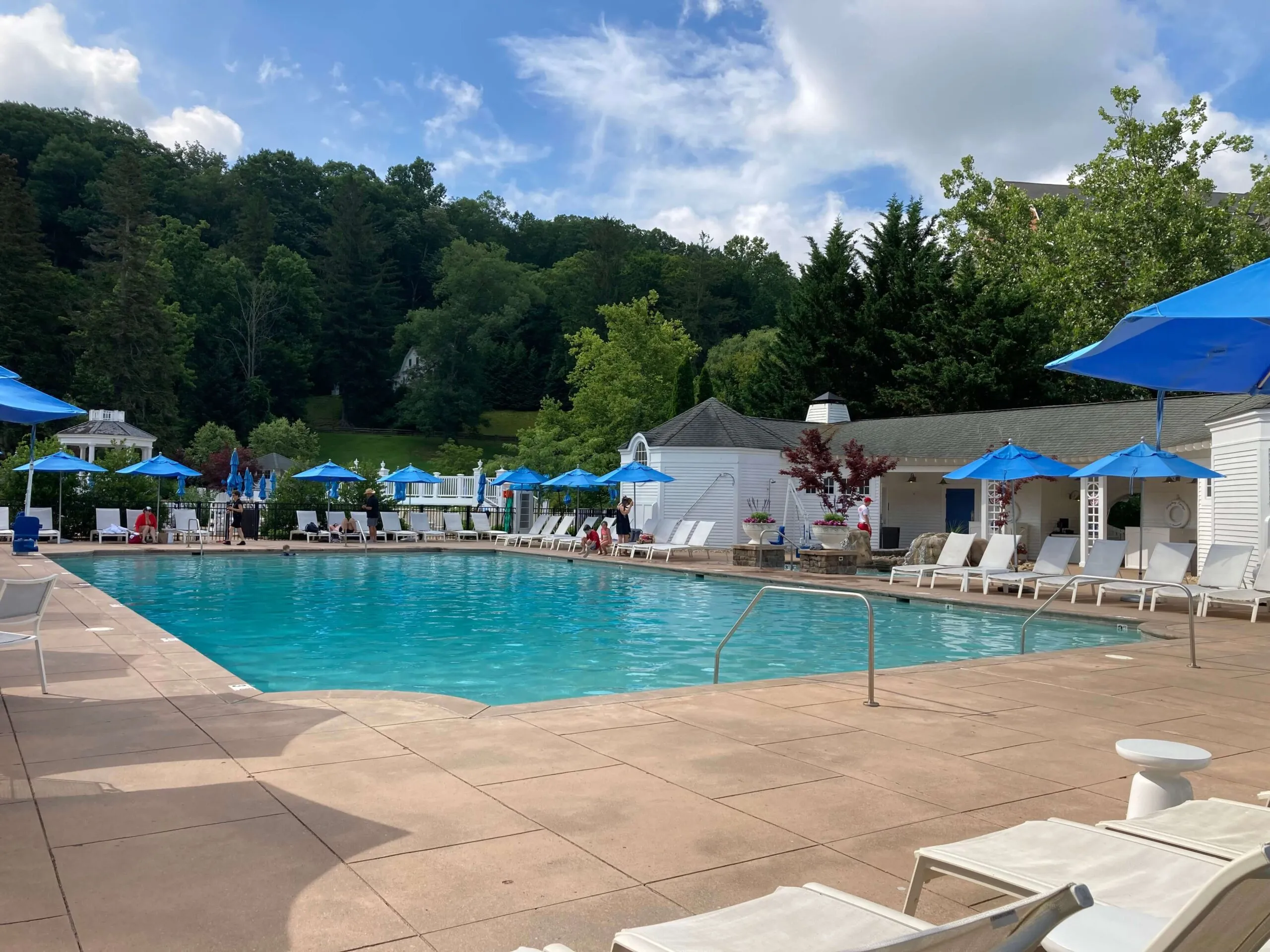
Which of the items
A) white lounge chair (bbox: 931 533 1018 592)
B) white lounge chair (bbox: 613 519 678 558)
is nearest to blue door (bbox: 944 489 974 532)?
white lounge chair (bbox: 613 519 678 558)

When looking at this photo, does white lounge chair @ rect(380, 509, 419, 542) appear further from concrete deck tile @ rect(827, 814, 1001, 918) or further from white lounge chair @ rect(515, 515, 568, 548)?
concrete deck tile @ rect(827, 814, 1001, 918)

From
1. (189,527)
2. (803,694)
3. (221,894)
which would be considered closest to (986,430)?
(189,527)

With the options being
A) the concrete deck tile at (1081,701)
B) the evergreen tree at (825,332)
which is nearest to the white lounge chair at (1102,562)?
the concrete deck tile at (1081,701)

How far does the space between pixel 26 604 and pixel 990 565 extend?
42.6 feet

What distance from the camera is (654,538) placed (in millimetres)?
23109

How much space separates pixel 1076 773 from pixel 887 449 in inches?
854

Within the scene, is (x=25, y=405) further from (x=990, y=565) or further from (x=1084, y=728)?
(x=990, y=565)

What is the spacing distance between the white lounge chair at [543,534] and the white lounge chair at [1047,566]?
40.9 feet

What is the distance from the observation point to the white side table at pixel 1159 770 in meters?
3.11

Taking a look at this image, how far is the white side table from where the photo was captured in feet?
10.2

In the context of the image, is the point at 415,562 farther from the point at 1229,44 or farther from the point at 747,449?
the point at 1229,44

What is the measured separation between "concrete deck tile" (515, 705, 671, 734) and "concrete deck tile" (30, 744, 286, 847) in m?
1.66

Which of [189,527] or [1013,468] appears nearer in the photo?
[1013,468]

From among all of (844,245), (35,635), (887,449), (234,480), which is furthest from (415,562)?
(844,245)
